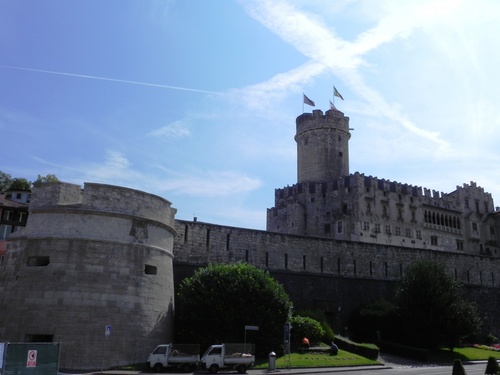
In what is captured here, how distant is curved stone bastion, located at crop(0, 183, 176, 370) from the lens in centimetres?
2292

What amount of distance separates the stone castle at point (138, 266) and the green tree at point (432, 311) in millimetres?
4926

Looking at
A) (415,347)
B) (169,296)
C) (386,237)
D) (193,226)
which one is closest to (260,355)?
(169,296)

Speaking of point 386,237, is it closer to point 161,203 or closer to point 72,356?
point 161,203

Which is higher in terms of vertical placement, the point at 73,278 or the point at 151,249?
the point at 151,249

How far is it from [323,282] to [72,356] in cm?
2127

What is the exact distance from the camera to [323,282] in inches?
1512

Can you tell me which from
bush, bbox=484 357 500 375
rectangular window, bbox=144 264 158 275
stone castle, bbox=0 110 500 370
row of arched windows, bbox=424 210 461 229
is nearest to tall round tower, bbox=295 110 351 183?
stone castle, bbox=0 110 500 370

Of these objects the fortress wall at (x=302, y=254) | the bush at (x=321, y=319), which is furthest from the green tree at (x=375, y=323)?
the bush at (x=321, y=319)

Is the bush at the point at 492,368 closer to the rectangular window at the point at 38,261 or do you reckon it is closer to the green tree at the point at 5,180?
the rectangular window at the point at 38,261

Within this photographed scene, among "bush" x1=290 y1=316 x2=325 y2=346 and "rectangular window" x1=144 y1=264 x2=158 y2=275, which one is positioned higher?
"rectangular window" x1=144 y1=264 x2=158 y2=275

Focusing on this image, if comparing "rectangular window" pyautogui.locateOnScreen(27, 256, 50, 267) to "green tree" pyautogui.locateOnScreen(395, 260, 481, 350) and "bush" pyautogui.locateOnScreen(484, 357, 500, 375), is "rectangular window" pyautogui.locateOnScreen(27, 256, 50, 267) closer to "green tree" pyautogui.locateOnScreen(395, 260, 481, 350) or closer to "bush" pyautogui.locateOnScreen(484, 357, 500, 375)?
"bush" pyautogui.locateOnScreen(484, 357, 500, 375)

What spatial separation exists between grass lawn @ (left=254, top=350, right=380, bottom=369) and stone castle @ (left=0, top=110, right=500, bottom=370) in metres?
6.23

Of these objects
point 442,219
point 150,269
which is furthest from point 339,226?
point 150,269

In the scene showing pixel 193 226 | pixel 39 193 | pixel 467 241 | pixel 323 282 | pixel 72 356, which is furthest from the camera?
pixel 467 241
